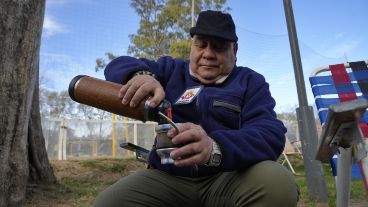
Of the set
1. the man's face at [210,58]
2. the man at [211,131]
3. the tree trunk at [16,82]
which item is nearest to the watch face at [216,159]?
the man at [211,131]

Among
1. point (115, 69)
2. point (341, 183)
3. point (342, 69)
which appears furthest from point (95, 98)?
point (342, 69)

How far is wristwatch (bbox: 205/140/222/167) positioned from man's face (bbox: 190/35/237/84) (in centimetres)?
53

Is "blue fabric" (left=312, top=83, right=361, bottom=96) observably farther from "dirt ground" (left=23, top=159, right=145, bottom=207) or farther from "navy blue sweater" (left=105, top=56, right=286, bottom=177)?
"dirt ground" (left=23, top=159, right=145, bottom=207)

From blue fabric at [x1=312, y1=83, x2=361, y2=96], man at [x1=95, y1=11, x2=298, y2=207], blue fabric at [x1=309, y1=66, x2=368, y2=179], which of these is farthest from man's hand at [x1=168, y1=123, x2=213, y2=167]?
blue fabric at [x1=312, y1=83, x2=361, y2=96]

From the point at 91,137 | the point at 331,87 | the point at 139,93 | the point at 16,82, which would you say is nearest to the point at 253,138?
the point at 139,93

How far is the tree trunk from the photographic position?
3.04 metres

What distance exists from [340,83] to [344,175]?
2663 mm

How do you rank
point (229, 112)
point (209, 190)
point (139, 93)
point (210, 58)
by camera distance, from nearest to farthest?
point (139, 93) < point (209, 190) < point (229, 112) < point (210, 58)

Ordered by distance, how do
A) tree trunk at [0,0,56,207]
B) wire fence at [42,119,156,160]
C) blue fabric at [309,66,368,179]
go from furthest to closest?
wire fence at [42,119,156,160], blue fabric at [309,66,368,179], tree trunk at [0,0,56,207]

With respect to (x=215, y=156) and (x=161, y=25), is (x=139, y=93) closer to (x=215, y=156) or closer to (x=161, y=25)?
(x=215, y=156)

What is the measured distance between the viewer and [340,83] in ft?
11.9

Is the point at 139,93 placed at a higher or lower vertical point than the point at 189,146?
higher

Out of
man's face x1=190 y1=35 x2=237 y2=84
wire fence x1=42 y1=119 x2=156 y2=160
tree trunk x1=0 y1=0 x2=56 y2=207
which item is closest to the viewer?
man's face x1=190 y1=35 x2=237 y2=84

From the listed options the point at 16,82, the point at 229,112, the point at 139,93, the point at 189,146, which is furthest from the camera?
the point at 16,82
